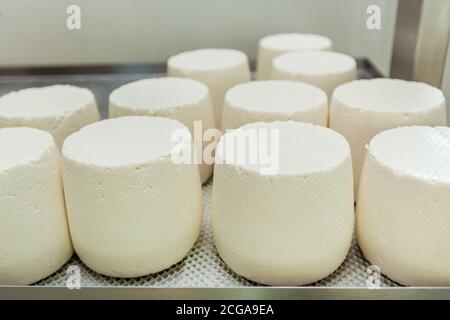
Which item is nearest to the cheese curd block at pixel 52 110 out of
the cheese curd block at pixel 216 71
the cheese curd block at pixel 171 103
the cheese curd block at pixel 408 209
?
the cheese curd block at pixel 171 103

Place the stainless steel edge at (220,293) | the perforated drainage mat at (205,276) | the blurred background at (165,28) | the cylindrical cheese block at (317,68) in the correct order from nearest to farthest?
the stainless steel edge at (220,293)
the perforated drainage mat at (205,276)
the cylindrical cheese block at (317,68)
the blurred background at (165,28)

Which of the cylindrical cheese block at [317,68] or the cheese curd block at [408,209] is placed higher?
the cylindrical cheese block at [317,68]

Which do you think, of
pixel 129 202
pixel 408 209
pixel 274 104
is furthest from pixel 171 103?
pixel 408 209

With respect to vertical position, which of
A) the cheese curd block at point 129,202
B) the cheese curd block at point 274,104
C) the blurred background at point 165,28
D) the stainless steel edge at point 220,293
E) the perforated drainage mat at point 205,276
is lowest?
the perforated drainage mat at point 205,276

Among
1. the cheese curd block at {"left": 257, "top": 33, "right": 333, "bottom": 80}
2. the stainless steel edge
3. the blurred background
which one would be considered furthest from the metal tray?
the blurred background

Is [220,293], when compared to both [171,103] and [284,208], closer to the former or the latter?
[284,208]

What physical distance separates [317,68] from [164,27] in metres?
0.50

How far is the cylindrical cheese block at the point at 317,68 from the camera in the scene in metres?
1.20

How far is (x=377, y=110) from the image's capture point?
0.96m

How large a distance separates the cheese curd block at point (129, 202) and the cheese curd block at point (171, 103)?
6.1 inches

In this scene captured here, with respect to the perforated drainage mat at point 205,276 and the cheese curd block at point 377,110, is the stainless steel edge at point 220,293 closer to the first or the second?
the perforated drainage mat at point 205,276

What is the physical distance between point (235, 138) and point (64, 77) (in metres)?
0.79
